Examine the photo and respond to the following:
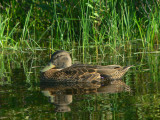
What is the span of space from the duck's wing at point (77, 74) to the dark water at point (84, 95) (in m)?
0.30

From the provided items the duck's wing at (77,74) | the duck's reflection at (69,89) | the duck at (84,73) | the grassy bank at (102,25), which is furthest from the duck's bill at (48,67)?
the grassy bank at (102,25)

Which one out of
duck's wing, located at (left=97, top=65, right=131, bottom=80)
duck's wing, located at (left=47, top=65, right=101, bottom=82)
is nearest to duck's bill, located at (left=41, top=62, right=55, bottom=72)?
duck's wing, located at (left=47, top=65, right=101, bottom=82)

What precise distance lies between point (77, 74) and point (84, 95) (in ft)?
4.71

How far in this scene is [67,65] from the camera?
25.7ft

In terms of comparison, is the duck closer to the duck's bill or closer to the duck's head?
the duck's bill

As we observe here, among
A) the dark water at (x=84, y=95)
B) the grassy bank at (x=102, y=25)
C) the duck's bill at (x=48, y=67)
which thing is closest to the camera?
the dark water at (x=84, y=95)

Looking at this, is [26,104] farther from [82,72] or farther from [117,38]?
[117,38]

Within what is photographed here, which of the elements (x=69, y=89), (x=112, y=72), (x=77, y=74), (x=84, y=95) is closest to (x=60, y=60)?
(x=77, y=74)

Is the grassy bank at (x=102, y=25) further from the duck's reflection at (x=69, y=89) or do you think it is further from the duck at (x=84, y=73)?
the duck's reflection at (x=69, y=89)

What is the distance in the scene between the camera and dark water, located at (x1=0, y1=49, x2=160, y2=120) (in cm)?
472

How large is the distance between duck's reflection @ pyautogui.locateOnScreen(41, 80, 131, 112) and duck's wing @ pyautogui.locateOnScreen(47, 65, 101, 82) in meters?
0.21

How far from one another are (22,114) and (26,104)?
0.52 m

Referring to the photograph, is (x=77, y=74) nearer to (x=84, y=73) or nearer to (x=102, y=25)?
(x=84, y=73)

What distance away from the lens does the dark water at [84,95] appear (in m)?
4.72
